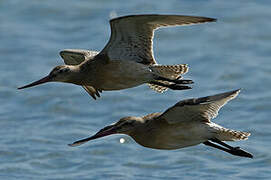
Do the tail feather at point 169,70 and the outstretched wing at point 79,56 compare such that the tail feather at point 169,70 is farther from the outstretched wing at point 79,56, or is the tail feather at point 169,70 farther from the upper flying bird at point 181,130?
the outstretched wing at point 79,56

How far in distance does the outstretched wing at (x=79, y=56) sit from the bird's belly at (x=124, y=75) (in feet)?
2.48

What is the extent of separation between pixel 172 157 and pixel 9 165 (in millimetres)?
2008

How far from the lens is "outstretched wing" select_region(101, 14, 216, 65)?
9234mm

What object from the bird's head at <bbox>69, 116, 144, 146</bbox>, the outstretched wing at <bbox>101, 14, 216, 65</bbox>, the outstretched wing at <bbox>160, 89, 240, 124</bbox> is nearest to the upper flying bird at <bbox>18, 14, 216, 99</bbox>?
the outstretched wing at <bbox>101, 14, 216, 65</bbox>

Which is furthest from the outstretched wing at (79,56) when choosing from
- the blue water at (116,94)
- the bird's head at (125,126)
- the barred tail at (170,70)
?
the blue water at (116,94)

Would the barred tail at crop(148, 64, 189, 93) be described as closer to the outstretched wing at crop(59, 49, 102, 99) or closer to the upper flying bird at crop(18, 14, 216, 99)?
the upper flying bird at crop(18, 14, 216, 99)

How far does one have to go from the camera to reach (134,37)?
961 centimetres

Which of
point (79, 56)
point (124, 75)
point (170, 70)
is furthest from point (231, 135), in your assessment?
point (79, 56)

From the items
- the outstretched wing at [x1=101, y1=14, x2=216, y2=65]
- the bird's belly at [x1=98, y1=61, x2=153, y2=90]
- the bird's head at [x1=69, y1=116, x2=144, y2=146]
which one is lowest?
the bird's head at [x1=69, y1=116, x2=144, y2=146]

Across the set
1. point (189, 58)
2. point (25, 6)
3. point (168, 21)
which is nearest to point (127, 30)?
point (168, 21)

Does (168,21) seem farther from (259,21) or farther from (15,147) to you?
(259,21)

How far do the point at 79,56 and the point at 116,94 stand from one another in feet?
11.8

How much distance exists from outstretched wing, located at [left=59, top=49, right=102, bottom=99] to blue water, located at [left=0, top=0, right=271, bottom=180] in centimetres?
154

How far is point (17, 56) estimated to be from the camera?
15.1 m
